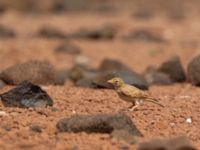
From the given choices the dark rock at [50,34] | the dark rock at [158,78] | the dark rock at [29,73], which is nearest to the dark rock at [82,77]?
the dark rock at [29,73]

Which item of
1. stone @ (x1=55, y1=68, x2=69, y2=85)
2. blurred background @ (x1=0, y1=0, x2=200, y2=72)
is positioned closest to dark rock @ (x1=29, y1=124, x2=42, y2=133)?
stone @ (x1=55, y1=68, x2=69, y2=85)

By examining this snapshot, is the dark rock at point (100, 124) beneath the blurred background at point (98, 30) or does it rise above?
above

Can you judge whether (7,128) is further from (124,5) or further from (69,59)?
(124,5)

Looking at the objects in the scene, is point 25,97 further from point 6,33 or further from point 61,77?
point 6,33

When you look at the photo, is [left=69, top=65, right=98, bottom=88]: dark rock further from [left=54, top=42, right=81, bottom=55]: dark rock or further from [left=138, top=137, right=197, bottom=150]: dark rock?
[left=138, top=137, right=197, bottom=150]: dark rock

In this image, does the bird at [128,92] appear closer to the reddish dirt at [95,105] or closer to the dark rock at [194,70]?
the reddish dirt at [95,105]

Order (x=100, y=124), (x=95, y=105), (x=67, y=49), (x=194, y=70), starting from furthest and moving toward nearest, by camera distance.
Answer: (x=67, y=49), (x=194, y=70), (x=95, y=105), (x=100, y=124)

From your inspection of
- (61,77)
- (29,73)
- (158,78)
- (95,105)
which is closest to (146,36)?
(158,78)
